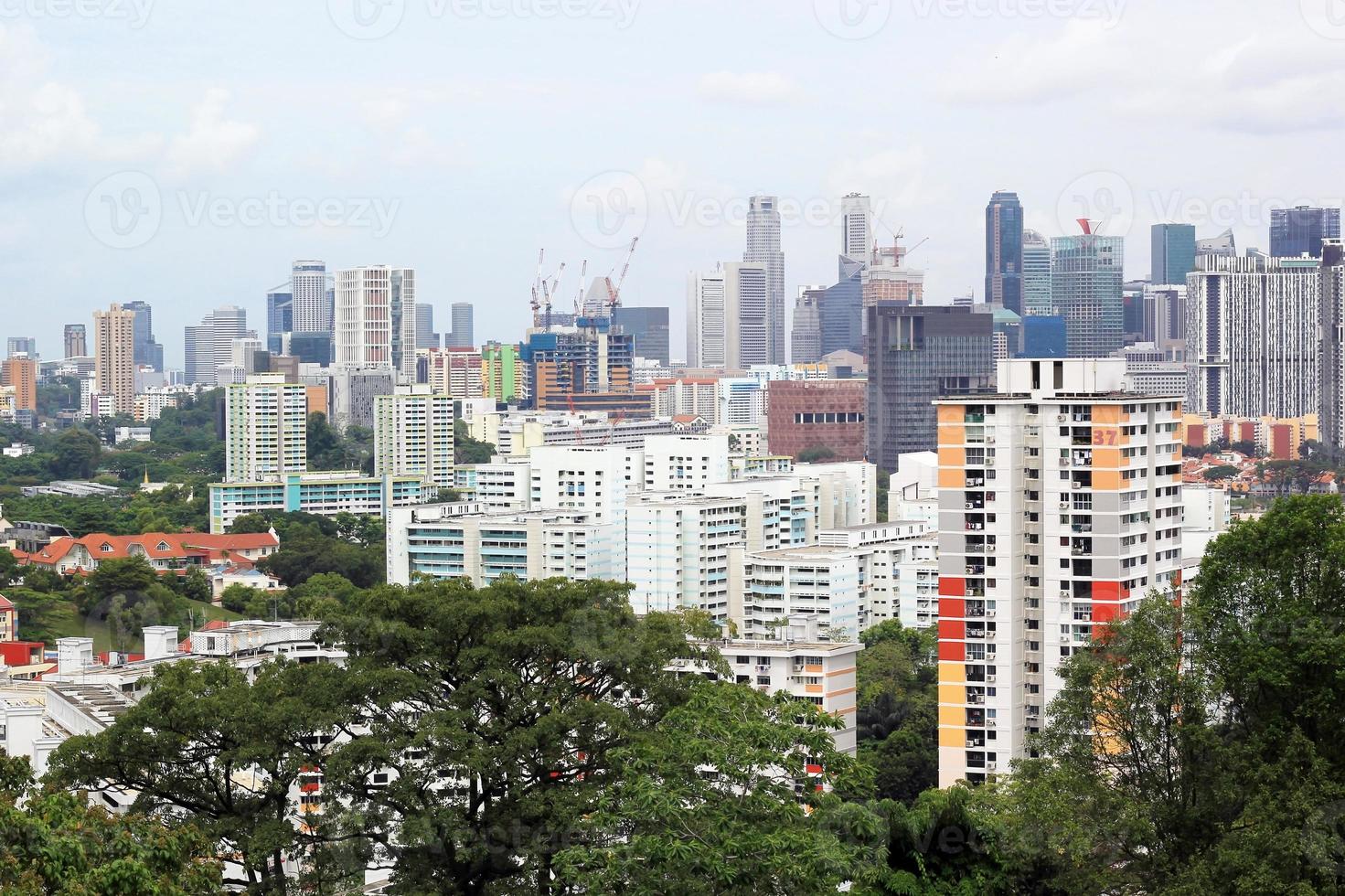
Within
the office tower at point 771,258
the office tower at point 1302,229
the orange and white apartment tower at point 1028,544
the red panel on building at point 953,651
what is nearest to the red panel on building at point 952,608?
the orange and white apartment tower at point 1028,544

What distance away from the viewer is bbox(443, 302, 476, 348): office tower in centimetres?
8662

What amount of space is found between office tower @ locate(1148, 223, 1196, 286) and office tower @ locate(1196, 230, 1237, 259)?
3.23 feet

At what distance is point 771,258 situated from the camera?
79125 millimetres

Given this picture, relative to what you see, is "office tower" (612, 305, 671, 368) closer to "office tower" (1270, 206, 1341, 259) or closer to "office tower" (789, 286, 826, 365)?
"office tower" (789, 286, 826, 365)

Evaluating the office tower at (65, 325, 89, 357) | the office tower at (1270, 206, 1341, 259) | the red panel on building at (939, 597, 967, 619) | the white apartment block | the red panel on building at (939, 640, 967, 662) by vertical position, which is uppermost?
the office tower at (1270, 206, 1341, 259)

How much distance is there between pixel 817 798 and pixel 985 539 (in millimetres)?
7290

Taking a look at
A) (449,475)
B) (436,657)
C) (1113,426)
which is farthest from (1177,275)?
(436,657)

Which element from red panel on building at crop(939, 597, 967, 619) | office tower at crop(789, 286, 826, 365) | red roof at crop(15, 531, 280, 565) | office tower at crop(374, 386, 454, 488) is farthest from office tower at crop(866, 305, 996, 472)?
red panel on building at crop(939, 597, 967, 619)

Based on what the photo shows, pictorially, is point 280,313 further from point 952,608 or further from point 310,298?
point 952,608

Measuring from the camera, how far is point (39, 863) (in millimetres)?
5871

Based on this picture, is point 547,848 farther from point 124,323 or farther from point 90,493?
point 124,323

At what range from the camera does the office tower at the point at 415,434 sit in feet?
150

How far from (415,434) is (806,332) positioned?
3742 centimetres

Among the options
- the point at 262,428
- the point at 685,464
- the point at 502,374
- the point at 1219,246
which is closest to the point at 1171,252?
the point at 1219,246
